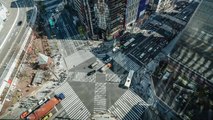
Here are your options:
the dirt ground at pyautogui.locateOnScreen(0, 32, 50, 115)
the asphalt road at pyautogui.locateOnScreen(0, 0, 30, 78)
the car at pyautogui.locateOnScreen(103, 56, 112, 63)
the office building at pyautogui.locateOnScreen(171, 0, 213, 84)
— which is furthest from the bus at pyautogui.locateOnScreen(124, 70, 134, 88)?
the asphalt road at pyautogui.locateOnScreen(0, 0, 30, 78)

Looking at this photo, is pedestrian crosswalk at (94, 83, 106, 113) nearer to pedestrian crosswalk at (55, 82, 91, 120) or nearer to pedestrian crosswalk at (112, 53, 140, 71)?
pedestrian crosswalk at (55, 82, 91, 120)

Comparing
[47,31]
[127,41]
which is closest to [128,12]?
[127,41]

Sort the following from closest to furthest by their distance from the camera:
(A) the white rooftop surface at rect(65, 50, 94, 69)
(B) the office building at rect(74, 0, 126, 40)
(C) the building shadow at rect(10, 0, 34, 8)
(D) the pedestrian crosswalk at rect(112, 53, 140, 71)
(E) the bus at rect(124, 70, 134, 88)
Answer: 1. (E) the bus at rect(124, 70, 134, 88)
2. (B) the office building at rect(74, 0, 126, 40)
3. (D) the pedestrian crosswalk at rect(112, 53, 140, 71)
4. (A) the white rooftop surface at rect(65, 50, 94, 69)
5. (C) the building shadow at rect(10, 0, 34, 8)

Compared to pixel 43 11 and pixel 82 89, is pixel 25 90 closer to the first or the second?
pixel 82 89

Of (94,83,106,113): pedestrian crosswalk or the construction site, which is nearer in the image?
(94,83,106,113): pedestrian crosswalk

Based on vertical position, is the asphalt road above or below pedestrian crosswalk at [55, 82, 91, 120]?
above

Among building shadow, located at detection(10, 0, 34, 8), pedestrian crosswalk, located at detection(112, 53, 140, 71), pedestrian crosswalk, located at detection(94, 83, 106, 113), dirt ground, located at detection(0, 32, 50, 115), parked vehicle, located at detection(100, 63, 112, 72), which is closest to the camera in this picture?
pedestrian crosswalk, located at detection(94, 83, 106, 113)

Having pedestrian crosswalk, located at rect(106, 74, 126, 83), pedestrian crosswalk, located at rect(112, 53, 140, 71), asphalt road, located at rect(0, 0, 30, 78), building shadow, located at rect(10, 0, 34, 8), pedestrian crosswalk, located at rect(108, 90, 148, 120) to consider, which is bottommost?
pedestrian crosswalk, located at rect(108, 90, 148, 120)
